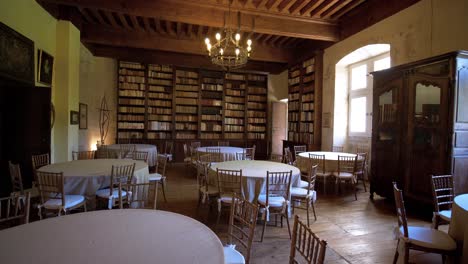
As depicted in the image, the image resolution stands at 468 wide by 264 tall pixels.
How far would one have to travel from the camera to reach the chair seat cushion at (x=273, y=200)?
321 centimetres

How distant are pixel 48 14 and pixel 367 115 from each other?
6807 mm

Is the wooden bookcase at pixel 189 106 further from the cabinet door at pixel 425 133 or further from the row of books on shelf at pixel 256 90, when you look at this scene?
the cabinet door at pixel 425 133

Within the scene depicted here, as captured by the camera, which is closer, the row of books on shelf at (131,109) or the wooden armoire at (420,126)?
the wooden armoire at (420,126)

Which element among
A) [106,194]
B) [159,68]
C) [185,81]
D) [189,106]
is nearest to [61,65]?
[106,194]

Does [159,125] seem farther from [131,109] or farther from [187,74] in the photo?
[187,74]

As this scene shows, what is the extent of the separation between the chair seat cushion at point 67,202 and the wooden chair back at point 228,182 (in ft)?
5.34

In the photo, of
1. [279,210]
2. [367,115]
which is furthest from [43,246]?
[367,115]

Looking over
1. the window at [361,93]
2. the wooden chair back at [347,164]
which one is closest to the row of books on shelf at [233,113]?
the window at [361,93]

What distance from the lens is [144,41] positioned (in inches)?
282

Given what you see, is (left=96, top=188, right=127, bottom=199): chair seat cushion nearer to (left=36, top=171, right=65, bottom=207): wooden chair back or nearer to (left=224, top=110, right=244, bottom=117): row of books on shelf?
(left=36, top=171, right=65, bottom=207): wooden chair back

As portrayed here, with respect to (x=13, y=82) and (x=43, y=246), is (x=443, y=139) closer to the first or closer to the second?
(x=43, y=246)

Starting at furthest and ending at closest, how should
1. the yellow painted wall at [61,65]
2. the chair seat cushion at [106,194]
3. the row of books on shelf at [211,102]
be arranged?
the row of books on shelf at [211,102] < the yellow painted wall at [61,65] < the chair seat cushion at [106,194]

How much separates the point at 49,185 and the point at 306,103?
6404 millimetres

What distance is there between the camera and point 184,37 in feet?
24.1
